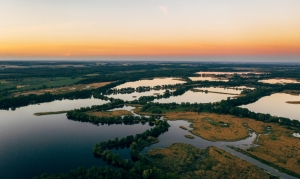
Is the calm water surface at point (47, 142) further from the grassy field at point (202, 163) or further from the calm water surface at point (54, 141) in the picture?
the grassy field at point (202, 163)

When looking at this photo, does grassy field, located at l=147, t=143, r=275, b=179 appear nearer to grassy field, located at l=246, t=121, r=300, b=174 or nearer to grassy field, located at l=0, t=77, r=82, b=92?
grassy field, located at l=246, t=121, r=300, b=174

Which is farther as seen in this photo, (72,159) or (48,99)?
(48,99)

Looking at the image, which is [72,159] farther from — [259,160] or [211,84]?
[211,84]

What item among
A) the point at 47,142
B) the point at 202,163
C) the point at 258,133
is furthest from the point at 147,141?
the point at 258,133

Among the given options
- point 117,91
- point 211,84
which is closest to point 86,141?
point 117,91

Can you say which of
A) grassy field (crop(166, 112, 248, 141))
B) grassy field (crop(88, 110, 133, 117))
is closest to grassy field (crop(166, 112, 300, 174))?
grassy field (crop(166, 112, 248, 141))

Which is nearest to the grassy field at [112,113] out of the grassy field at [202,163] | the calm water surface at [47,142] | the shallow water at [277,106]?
the calm water surface at [47,142]
